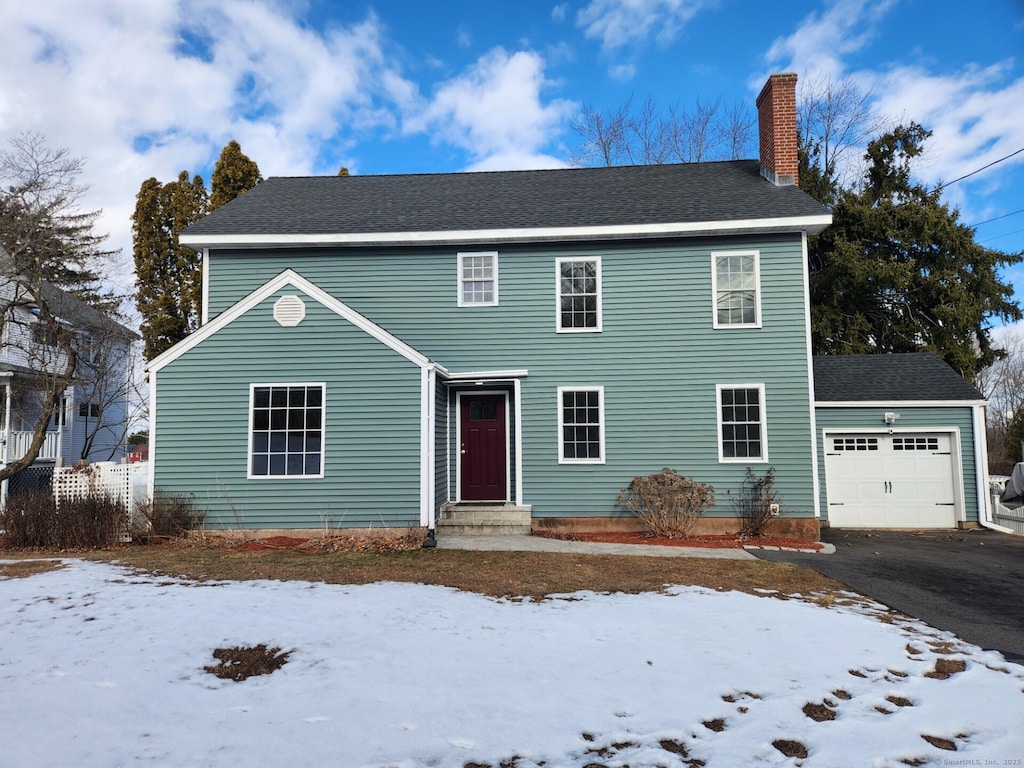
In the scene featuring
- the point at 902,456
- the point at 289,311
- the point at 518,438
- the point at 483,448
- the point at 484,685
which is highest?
the point at 289,311

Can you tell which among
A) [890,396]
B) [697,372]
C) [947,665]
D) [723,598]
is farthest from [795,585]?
[890,396]

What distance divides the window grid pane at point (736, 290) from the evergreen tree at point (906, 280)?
987 cm

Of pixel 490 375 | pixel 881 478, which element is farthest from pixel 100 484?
pixel 881 478

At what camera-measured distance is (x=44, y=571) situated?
7750 mm

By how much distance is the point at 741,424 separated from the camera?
11.8m

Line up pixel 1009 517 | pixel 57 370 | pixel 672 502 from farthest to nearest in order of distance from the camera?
pixel 57 370 < pixel 1009 517 < pixel 672 502

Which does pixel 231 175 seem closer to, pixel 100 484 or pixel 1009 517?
pixel 100 484

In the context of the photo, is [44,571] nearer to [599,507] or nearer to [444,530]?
[444,530]

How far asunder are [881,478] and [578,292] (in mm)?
7613

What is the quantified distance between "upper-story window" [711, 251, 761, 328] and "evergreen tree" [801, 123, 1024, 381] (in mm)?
9842

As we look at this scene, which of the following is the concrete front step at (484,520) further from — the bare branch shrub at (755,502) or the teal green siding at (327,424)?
the bare branch shrub at (755,502)

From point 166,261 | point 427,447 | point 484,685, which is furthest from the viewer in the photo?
point 166,261

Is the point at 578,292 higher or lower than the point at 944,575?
higher

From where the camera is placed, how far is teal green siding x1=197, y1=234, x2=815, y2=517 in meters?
11.8
